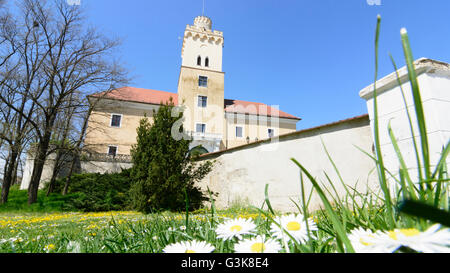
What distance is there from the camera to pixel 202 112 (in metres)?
24.4

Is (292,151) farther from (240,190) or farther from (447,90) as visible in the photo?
(447,90)

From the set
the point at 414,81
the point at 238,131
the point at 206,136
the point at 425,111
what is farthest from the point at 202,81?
the point at 414,81

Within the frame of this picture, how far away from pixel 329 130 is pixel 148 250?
16.1 ft

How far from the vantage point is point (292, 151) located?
598 cm

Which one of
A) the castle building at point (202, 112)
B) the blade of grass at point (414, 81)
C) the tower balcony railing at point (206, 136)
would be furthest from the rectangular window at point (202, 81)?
the blade of grass at point (414, 81)

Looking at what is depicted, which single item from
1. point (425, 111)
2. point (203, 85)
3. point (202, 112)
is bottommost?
point (425, 111)

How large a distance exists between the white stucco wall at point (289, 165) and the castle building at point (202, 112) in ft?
47.3

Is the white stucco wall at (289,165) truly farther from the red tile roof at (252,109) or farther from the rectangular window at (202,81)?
the red tile roof at (252,109)

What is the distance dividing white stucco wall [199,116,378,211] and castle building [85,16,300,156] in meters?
14.4

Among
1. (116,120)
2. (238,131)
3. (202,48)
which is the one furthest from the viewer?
(202,48)

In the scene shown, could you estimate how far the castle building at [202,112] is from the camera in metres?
22.7

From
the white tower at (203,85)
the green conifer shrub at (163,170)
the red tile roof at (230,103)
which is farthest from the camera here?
the red tile roof at (230,103)

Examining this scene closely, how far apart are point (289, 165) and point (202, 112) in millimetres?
19072

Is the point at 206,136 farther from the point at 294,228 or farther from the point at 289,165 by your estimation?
the point at 294,228
